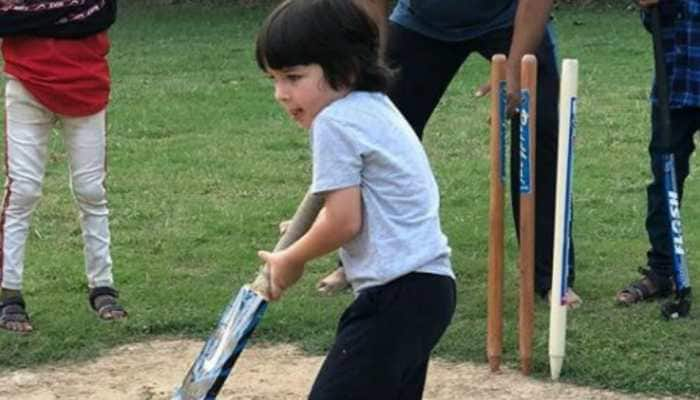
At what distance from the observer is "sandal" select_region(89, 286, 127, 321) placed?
572 centimetres

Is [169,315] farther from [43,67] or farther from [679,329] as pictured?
[679,329]

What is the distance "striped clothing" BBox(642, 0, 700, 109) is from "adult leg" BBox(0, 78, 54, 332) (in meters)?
2.52

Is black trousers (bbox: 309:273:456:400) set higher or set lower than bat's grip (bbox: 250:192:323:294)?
lower

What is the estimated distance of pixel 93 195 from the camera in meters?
5.66

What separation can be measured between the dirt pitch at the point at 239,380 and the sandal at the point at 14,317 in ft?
1.25

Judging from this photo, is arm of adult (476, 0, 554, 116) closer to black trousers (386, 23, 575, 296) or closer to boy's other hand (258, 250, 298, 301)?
black trousers (386, 23, 575, 296)

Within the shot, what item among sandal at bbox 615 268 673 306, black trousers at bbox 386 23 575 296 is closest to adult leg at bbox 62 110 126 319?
black trousers at bbox 386 23 575 296

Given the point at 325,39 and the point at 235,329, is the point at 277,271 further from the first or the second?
the point at 325,39

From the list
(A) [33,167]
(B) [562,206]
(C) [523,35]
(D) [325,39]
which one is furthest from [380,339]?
(A) [33,167]

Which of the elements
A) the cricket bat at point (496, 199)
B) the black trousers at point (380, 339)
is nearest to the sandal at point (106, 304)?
the cricket bat at point (496, 199)

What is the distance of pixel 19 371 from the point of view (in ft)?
17.1

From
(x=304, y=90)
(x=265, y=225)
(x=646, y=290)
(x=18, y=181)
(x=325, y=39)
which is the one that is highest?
(x=325, y=39)

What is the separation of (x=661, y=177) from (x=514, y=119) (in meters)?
0.65

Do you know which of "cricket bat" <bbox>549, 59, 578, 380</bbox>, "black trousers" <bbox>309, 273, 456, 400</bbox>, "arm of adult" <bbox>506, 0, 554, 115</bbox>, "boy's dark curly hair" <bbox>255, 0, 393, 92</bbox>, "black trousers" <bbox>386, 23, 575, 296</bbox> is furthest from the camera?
"black trousers" <bbox>386, 23, 575, 296</bbox>
